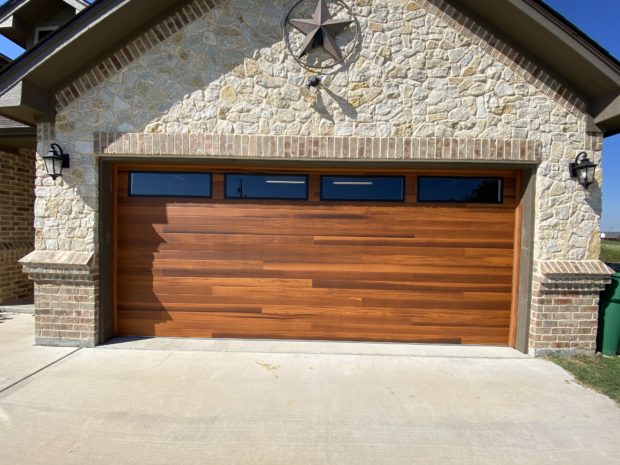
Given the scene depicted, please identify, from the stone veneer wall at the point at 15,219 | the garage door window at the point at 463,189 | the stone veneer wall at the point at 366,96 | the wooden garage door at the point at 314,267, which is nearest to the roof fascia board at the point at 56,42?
the stone veneer wall at the point at 366,96

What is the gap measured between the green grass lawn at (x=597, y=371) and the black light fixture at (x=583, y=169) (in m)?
2.44

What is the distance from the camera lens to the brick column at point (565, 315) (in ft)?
15.0

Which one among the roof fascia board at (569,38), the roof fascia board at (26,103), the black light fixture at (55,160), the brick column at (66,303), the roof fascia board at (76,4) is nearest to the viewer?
the roof fascia board at (569,38)

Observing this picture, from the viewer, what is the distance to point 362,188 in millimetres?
5020

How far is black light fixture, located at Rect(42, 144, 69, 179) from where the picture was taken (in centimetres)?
454

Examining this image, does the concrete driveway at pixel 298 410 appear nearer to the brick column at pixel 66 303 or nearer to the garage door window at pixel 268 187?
the brick column at pixel 66 303

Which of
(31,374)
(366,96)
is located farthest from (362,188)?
(31,374)

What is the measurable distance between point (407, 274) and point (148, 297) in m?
4.07

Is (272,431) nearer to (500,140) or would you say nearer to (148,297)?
(148,297)

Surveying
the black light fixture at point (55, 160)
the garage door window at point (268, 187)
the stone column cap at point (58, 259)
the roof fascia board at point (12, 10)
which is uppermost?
the roof fascia board at point (12, 10)

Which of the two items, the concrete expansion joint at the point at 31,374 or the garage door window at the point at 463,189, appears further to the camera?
the garage door window at the point at 463,189

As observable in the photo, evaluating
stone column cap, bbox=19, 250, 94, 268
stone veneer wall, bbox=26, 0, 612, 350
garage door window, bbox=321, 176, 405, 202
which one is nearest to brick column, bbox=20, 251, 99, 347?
stone column cap, bbox=19, 250, 94, 268

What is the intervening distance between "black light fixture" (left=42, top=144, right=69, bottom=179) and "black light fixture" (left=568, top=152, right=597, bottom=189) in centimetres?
722

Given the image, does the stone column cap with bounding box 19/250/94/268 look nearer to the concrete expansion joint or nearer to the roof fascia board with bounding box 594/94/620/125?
the concrete expansion joint
